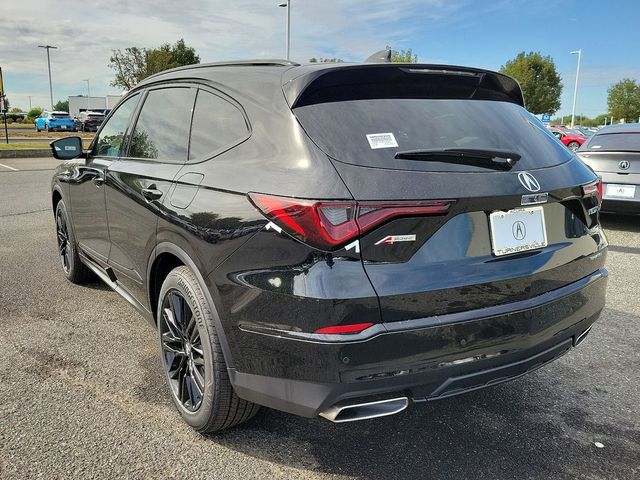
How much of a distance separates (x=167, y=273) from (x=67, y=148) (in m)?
1.92

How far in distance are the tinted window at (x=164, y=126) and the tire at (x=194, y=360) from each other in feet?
2.30

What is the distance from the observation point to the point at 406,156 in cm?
200

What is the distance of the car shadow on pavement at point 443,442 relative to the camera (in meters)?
2.32

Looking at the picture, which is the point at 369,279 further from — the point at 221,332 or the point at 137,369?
the point at 137,369

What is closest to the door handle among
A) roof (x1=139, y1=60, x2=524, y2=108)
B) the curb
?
roof (x1=139, y1=60, x2=524, y2=108)

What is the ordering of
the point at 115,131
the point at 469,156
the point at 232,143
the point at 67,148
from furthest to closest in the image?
the point at 67,148 → the point at 115,131 → the point at 232,143 → the point at 469,156

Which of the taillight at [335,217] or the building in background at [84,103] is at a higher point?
the building in background at [84,103]

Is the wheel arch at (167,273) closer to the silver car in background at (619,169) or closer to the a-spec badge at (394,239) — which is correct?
the a-spec badge at (394,239)

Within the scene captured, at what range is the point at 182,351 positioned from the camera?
2656 mm

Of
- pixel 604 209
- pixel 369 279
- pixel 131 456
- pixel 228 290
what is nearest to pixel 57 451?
pixel 131 456

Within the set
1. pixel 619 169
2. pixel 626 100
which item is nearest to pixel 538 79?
pixel 626 100

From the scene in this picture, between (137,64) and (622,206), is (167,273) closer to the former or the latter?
(622,206)

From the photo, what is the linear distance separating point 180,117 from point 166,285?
913 mm

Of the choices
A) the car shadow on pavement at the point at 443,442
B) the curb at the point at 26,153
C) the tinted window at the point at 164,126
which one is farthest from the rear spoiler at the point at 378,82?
the curb at the point at 26,153
